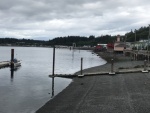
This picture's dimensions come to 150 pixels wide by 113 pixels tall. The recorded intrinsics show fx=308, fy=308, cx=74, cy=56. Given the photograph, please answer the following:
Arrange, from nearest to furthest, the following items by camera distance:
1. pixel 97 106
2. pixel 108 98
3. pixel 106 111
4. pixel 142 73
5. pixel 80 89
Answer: pixel 106 111 < pixel 97 106 < pixel 108 98 < pixel 80 89 < pixel 142 73

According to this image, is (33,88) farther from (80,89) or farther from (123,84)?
(123,84)

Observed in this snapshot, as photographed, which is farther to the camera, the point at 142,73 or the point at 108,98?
the point at 142,73

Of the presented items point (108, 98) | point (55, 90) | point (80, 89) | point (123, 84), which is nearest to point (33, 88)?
point (55, 90)

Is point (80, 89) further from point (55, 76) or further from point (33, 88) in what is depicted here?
point (55, 76)

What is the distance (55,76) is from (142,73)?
13110 mm

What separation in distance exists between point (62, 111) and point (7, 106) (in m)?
6.13

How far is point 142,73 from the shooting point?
41.6 m

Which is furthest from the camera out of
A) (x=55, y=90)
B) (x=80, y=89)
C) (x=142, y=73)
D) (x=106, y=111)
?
(x=142, y=73)

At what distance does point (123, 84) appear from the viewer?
110ft

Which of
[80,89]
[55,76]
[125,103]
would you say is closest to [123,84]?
[80,89]

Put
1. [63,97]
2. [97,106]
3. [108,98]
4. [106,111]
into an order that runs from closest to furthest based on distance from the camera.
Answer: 1. [106,111]
2. [97,106]
3. [108,98]
4. [63,97]

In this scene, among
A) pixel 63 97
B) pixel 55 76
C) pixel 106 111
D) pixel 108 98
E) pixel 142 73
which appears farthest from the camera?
pixel 55 76

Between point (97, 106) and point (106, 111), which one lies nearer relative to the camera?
point (106, 111)

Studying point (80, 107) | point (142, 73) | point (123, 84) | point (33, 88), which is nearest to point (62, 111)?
point (80, 107)
